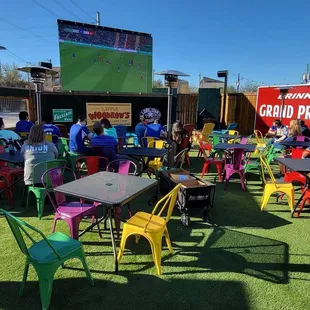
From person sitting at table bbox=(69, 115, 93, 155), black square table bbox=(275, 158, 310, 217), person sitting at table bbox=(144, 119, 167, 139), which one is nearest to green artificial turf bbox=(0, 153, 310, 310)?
black square table bbox=(275, 158, 310, 217)

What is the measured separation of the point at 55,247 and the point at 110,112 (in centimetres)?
814

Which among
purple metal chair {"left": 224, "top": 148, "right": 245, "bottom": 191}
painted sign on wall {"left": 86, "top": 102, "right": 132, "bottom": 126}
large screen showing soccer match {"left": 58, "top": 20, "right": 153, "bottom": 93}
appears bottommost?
purple metal chair {"left": 224, "top": 148, "right": 245, "bottom": 191}

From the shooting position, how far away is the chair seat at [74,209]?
9.16ft

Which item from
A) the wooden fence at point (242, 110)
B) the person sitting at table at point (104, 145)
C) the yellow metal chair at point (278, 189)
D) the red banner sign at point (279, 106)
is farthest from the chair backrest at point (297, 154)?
the wooden fence at point (242, 110)

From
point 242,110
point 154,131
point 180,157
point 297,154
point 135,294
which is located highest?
point 242,110

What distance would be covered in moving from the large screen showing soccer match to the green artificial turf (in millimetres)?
9063

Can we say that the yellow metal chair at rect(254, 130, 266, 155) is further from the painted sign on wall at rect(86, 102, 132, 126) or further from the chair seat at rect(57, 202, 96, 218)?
the painted sign on wall at rect(86, 102, 132, 126)

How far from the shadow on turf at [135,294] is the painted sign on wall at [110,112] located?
7851 millimetres

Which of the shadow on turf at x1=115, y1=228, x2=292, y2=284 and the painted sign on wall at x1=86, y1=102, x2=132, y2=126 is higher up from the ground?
the painted sign on wall at x1=86, y1=102, x2=132, y2=126

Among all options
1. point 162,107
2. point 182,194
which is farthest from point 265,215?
point 162,107

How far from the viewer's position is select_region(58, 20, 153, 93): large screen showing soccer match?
36.2 ft

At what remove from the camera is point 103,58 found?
12008 mm

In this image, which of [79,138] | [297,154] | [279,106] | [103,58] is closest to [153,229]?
[79,138]

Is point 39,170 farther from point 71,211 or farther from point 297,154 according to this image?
point 297,154
